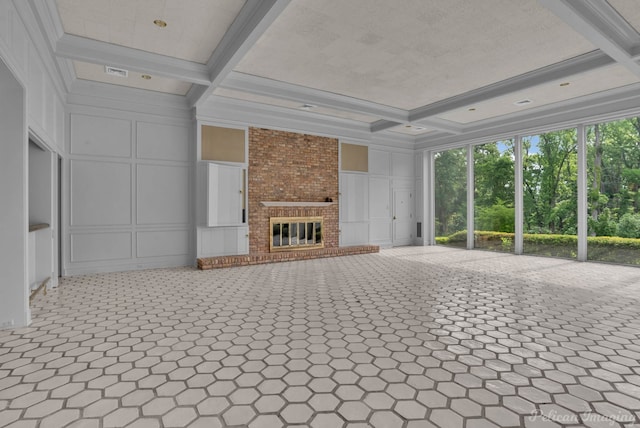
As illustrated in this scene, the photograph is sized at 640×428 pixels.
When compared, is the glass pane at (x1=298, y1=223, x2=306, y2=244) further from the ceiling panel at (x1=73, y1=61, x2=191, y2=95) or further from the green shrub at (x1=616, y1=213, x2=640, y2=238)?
the green shrub at (x1=616, y1=213, x2=640, y2=238)

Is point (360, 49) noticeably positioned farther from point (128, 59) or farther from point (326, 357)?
point (326, 357)

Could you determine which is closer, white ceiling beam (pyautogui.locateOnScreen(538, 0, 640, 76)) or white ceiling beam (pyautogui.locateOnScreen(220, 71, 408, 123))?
white ceiling beam (pyautogui.locateOnScreen(538, 0, 640, 76))

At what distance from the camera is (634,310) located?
378 cm

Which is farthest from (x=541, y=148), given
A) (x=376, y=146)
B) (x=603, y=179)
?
(x=376, y=146)

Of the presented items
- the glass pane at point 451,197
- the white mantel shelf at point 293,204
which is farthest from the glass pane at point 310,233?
the glass pane at point 451,197

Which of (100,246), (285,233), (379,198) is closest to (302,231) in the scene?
(285,233)

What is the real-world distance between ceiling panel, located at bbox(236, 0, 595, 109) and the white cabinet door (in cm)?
209

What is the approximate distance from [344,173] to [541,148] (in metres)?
4.64

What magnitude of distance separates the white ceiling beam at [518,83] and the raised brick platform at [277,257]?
334cm

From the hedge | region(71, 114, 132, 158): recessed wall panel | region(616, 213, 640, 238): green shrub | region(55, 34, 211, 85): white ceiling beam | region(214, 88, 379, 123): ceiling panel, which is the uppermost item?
region(214, 88, 379, 123): ceiling panel

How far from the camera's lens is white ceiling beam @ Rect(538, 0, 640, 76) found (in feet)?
11.0

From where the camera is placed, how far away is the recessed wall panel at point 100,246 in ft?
19.0

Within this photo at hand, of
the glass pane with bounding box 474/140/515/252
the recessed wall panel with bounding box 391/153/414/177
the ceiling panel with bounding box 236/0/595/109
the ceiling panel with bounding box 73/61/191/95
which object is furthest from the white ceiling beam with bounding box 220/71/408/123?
the glass pane with bounding box 474/140/515/252

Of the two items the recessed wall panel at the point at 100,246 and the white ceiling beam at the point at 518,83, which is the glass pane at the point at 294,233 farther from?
the white ceiling beam at the point at 518,83
